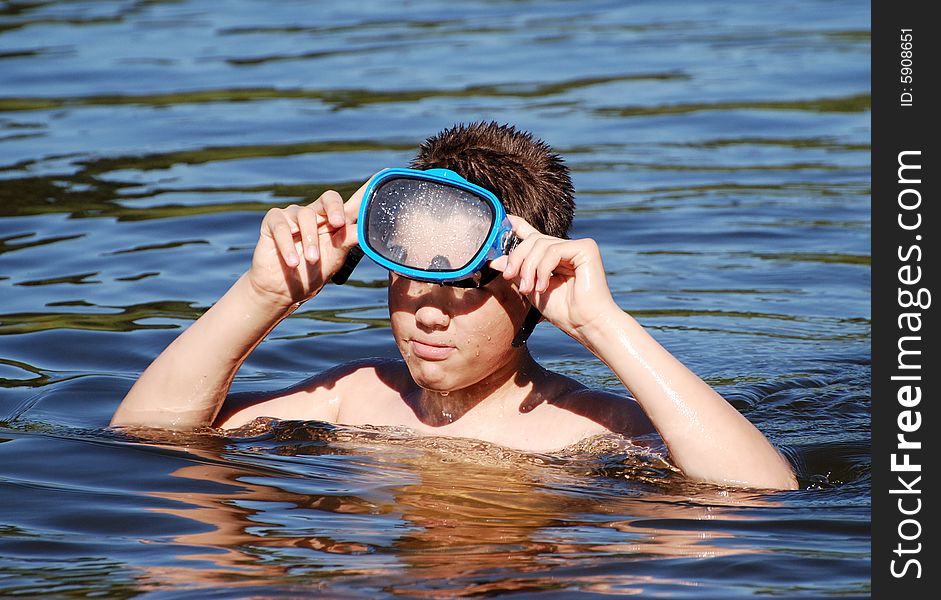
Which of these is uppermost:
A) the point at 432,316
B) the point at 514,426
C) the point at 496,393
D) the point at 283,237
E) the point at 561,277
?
the point at 283,237

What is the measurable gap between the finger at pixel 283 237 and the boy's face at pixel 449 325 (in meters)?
0.32

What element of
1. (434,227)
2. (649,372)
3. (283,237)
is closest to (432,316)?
(434,227)

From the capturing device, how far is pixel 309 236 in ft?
14.2

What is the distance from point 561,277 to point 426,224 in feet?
1.43

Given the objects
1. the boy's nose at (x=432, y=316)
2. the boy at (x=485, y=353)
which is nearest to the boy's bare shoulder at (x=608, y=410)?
the boy at (x=485, y=353)

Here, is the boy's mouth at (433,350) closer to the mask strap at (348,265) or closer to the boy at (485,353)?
the boy at (485,353)

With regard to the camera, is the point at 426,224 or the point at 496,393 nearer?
the point at 426,224

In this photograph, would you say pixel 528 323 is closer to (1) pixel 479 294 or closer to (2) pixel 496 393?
(1) pixel 479 294

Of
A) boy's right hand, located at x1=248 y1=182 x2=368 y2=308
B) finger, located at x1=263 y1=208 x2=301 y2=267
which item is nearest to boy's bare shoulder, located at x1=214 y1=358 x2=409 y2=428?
boy's right hand, located at x1=248 y1=182 x2=368 y2=308

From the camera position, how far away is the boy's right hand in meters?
4.42

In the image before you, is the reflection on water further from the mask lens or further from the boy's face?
the mask lens

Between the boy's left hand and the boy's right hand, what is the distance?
1.95 ft
